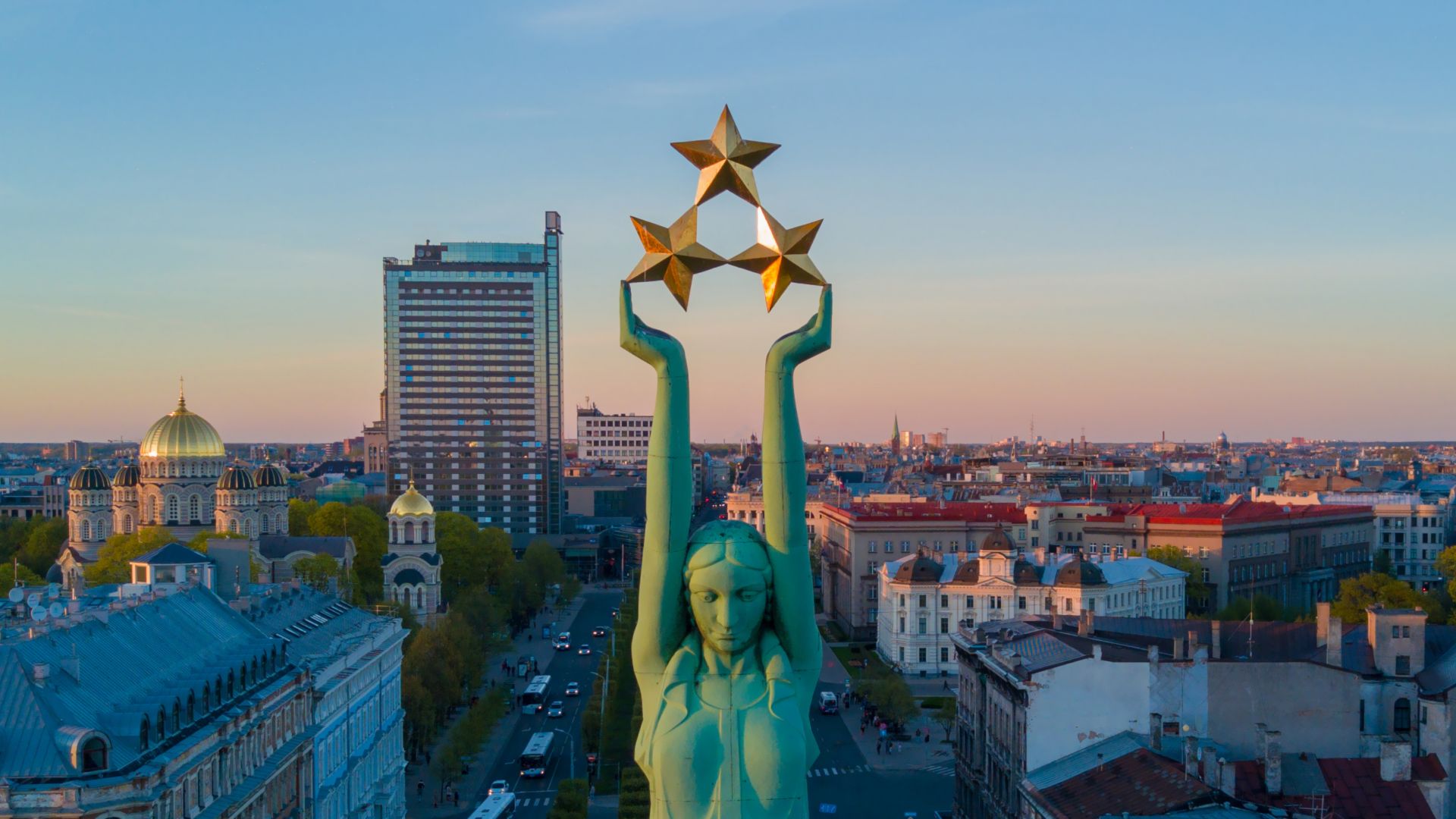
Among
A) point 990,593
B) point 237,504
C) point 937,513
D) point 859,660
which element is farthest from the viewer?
point 937,513

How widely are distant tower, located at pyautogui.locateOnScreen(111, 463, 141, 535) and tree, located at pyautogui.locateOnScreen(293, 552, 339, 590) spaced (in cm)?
2250

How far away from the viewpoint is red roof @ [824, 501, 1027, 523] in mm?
126750

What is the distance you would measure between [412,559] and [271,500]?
1916 centimetres

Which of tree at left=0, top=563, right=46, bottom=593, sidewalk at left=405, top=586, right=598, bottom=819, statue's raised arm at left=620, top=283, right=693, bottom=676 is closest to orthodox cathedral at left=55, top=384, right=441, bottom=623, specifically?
sidewalk at left=405, top=586, right=598, bottom=819

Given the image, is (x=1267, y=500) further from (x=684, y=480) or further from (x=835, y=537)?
(x=684, y=480)

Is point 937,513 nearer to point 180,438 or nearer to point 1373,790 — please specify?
point 180,438

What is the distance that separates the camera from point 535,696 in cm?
9062

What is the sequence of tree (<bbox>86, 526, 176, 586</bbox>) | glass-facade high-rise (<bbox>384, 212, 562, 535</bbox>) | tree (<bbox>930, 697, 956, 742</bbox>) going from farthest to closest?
glass-facade high-rise (<bbox>384, 212, 562, 535</bbox>)
tree (<bbox>86, 526, 176, 586</bbox>)
tree (<bbox>930, 697, 956, 742</bbox>)

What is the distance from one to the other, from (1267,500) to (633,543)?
72.9 meters

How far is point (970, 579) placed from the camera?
10356cm

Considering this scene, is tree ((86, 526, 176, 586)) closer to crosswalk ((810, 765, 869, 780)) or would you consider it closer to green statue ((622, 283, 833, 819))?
crosswalk ((810, 765, 869, 780))

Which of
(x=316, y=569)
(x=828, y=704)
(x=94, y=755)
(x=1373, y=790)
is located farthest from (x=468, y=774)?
(x=1373, y=790)

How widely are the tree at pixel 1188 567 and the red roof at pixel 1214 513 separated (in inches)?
186

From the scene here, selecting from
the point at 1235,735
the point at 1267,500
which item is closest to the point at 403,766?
the point at 1235,735
